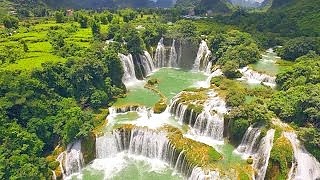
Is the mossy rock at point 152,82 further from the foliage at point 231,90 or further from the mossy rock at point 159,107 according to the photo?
the foliage at point 231,90

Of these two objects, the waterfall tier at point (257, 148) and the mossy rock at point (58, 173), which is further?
the mossy rock at point (58, 173)

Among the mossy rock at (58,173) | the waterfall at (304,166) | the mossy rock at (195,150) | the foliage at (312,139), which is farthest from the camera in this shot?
the mossy rock at (58,173)

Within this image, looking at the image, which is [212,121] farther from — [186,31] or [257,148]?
[186,31]

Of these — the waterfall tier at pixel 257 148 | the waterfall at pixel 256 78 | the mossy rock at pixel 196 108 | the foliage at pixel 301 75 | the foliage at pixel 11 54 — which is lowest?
the waterfall tier at pixel 257 148

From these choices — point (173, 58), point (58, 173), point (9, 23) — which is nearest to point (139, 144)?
point (58, 173)

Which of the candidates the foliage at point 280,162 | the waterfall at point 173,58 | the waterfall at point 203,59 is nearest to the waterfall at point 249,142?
the foliage at point 280,162

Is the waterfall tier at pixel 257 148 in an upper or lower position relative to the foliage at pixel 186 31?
lower

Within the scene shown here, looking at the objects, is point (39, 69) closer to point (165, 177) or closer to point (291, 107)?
point (165, 177)

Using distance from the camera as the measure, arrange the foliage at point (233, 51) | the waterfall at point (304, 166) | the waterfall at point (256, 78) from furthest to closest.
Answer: the foliage at point (233, 51) → the waterfall at point (256, 78) → the waterfall at point (304, 166)
